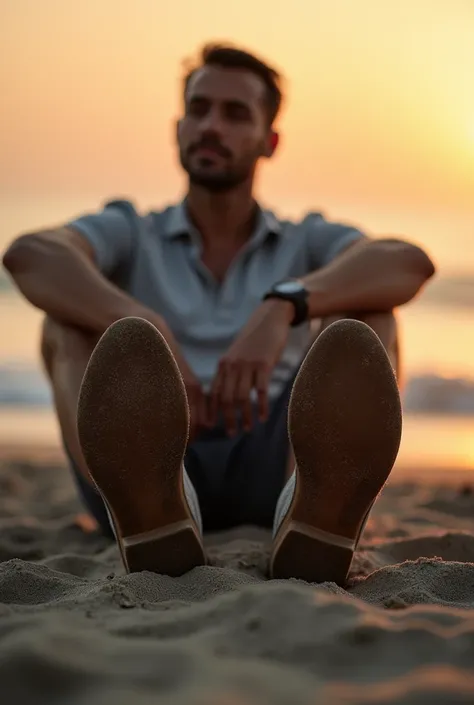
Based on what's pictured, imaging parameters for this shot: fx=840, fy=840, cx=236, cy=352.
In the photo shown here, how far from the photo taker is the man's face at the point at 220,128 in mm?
2012

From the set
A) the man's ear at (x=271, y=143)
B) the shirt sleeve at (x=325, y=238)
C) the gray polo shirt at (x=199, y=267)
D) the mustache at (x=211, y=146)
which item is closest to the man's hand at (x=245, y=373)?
the gray polo shirt at (x=199, y=267)

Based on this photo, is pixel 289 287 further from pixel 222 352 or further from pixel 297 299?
pixel 222 352

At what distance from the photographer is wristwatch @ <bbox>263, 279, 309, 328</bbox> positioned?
1.71 meters

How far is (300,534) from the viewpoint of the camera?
4.19ft

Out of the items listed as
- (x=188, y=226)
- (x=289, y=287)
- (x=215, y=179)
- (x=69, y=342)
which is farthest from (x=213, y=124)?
(x=69, y=342)

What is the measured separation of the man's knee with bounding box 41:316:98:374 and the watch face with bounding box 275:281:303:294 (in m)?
0.39

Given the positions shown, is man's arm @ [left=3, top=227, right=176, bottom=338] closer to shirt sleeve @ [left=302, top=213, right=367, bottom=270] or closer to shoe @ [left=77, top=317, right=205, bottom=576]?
shoe @ [left=77, top=317, right=205, bottom=576]

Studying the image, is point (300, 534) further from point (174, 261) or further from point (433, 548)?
point (174, 261)

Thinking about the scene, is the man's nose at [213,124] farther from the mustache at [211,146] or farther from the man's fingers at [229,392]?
the man's fingers at [229,392]

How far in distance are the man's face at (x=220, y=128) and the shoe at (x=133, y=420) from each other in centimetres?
88

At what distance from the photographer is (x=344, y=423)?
1208 mm

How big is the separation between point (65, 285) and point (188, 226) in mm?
462

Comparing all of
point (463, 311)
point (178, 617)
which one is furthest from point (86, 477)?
point (463, 311)

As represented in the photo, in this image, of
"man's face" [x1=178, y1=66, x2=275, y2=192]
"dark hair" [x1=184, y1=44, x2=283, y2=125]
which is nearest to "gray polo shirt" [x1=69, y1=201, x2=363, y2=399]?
"man's face" [x1=178, y1=66, x2=275, y2=192]
